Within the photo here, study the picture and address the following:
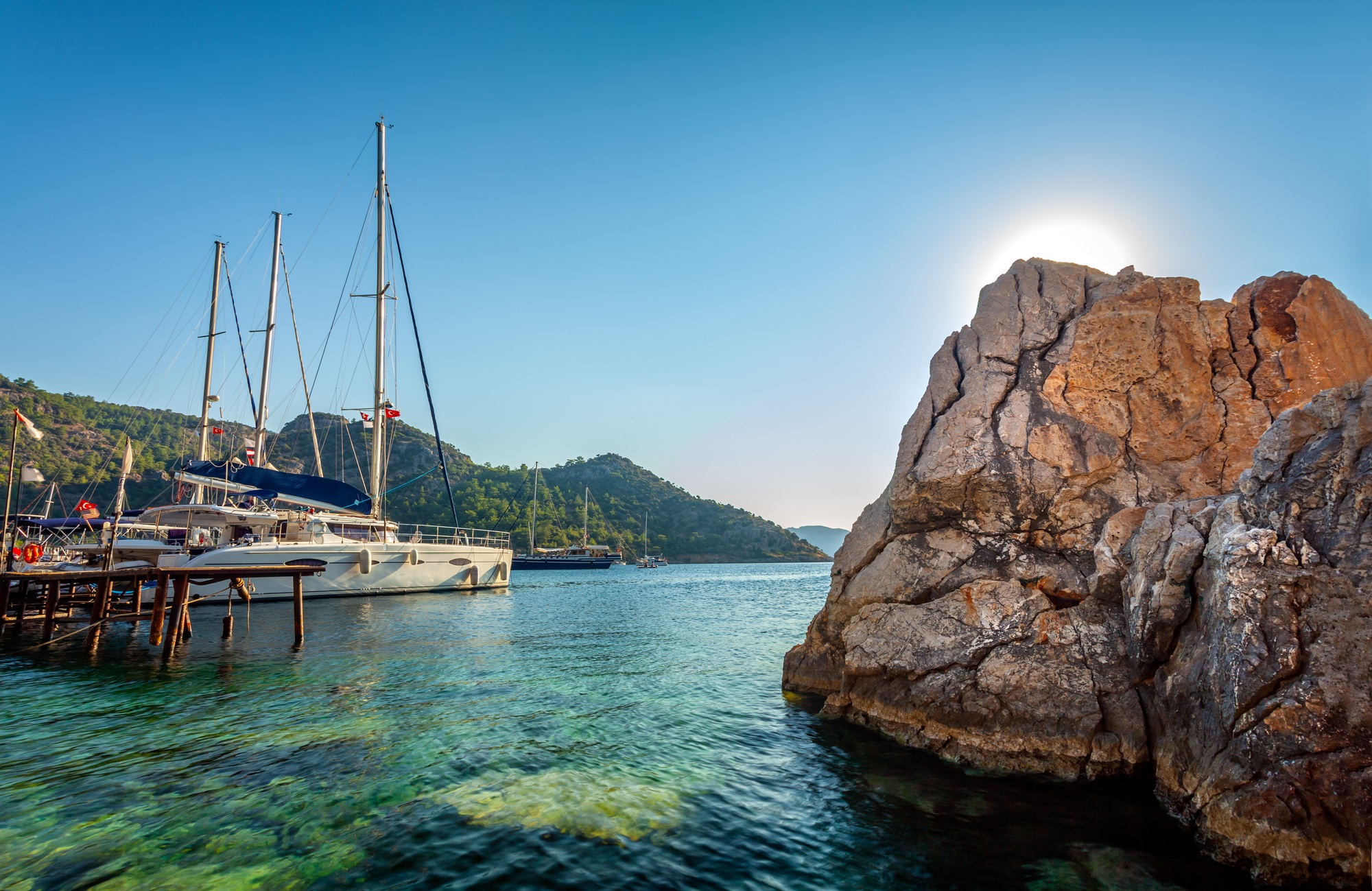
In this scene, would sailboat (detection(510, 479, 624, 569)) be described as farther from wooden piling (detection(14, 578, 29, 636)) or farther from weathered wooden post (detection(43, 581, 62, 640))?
weathered wooden post (detection(43, 581, 62, 640))

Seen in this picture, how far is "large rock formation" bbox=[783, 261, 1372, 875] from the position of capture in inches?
338

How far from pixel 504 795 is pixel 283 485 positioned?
3357 centimetres

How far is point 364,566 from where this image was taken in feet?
114

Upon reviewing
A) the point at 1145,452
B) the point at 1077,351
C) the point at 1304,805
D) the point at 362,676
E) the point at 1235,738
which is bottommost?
the point at 362,676

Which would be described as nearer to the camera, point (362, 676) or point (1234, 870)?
point (1234, 870)

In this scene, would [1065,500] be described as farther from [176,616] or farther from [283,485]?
[283,485]

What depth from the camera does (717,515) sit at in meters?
159

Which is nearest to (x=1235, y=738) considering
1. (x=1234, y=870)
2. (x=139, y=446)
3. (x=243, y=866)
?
(x=1234, y=870)

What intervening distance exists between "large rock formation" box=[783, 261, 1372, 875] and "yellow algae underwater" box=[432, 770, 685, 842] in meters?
4.33

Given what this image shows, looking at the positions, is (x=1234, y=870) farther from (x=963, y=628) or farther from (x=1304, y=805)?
(x=963, y=628)

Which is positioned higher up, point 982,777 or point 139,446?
point 139,446

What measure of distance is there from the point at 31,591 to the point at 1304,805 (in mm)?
38895

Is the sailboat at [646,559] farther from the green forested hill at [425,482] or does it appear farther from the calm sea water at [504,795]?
the calm sea water at [504,795]

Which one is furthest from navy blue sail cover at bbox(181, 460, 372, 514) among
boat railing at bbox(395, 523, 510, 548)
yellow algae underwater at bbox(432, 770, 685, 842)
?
yellow algae underwater at bbox(432, 770, 685, 842)
